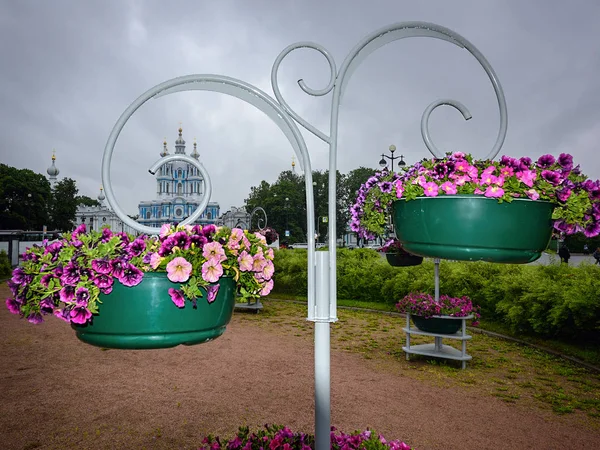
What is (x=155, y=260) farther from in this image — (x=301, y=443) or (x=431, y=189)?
(x=301, y=443)

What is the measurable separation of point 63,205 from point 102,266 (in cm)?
5820

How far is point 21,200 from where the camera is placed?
4516 centimetres

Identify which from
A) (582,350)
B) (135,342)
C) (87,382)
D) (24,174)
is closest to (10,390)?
(87,382)

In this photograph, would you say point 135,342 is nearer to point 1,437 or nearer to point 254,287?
point 254,287

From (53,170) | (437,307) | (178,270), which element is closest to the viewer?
(178,270)

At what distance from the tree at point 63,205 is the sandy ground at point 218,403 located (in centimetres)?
5011

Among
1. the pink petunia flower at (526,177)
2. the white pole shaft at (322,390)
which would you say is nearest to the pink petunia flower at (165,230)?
the white pole shaft at (322,390)

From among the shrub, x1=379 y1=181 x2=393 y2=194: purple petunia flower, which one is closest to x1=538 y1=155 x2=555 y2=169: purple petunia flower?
x1=379 y1=181 x2=393 y2=194: purple petunia flower

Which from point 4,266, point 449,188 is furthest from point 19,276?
point 4,266

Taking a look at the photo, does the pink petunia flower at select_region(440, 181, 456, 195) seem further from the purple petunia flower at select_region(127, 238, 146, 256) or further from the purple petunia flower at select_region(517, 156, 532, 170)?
the purple petunia flower at select_region(127, 238, 146, 256)

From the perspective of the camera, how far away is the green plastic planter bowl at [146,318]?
132 cm

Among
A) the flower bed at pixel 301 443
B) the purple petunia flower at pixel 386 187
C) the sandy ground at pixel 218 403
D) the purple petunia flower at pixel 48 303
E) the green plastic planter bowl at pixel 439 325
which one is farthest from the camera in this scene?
the green plastic planter bowl at pixel 439 325

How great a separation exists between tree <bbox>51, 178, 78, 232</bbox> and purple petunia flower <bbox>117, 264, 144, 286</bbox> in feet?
182

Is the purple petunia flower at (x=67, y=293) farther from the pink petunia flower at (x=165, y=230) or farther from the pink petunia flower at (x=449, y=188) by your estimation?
the pink petunia flower at (x=449, y=188)
